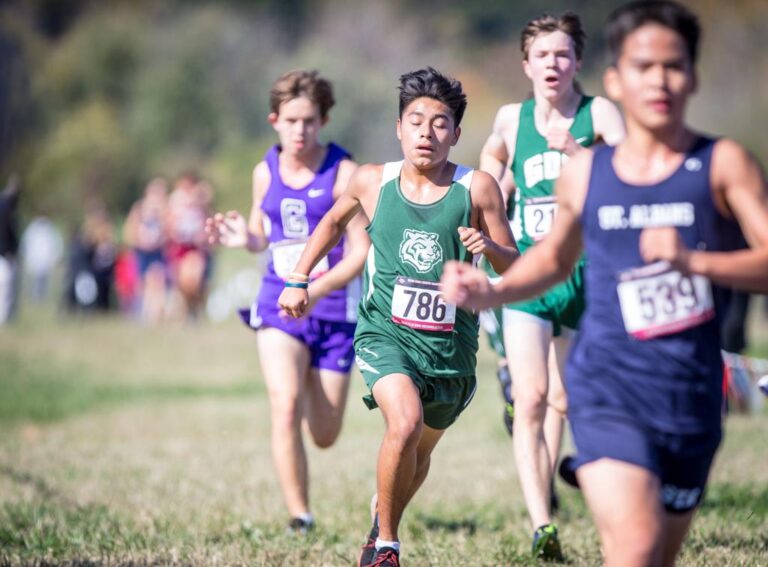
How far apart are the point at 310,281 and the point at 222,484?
2.44 meters

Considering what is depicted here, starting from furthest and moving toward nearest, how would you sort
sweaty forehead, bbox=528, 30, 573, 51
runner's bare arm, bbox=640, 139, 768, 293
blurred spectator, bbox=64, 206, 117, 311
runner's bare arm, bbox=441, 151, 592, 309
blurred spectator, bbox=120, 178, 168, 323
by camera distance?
blurred spectator, bbox=64, 206, 117, 311 → blurred spectator, bbox=120, 178, 168, 323 → sweaty forehead, bbox=528, 30, 573, 51 → runner's bare arm, bbox=441, 151, 592, 309 → runner's bare arm, bbox=640, 139, 768, 293

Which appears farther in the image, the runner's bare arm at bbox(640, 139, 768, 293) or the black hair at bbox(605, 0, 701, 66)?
the black hair at bbox(605, 0, 701, 66)

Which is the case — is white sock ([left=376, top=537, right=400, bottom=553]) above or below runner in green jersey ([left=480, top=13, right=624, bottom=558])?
below

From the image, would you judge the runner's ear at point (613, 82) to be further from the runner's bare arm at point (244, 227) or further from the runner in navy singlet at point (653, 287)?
the runner's bare arm at point (244, 227)

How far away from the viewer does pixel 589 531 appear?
21.7 ft

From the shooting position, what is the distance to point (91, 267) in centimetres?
2564

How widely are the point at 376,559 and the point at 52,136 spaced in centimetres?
6420

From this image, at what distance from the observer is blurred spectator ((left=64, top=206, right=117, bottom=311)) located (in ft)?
84.1

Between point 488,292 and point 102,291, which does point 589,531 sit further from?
point 102,291

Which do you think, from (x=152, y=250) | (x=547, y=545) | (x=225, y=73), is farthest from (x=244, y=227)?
(x=225, y=73)

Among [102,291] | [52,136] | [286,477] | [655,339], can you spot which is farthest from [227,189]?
[655,339]

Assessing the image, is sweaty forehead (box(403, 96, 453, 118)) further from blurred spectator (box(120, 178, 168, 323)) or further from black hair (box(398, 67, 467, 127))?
blurred spectator (box(120, 178, 168, 323))

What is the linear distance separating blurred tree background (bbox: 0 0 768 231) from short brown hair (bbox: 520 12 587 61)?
32.0m

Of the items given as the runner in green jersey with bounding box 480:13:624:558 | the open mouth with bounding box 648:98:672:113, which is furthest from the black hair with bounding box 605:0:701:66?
the runner in green jersey with bounding box 480:13:624:558
